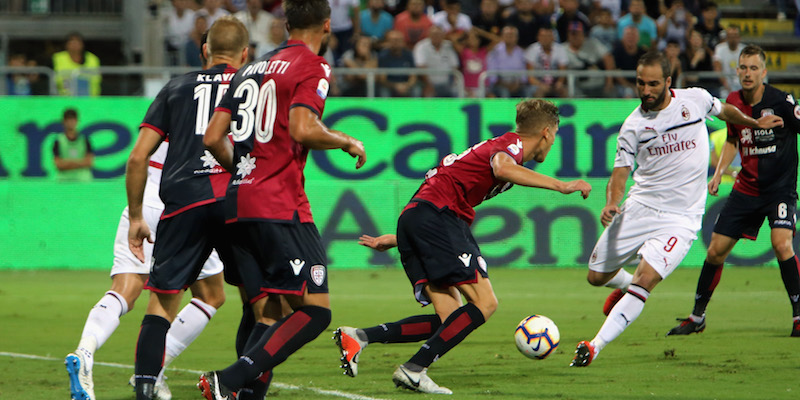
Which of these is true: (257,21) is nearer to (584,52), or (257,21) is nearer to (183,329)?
(584,52)

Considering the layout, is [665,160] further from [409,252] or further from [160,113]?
[160,113]

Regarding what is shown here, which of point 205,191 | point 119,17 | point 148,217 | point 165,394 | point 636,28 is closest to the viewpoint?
point 205,191

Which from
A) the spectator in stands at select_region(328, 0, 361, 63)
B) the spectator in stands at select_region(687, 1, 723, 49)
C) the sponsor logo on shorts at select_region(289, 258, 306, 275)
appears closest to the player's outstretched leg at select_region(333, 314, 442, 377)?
the sponsor logo on shorts at select_region(289, 258, 306, 275)

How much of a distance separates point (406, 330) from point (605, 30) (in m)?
11.8

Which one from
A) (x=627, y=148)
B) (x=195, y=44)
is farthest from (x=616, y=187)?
(x=195, y=44)

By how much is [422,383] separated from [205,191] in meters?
1.85

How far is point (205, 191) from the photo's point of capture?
5.57 m

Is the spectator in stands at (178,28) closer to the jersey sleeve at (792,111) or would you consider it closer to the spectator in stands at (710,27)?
the spectator in stands at (710,27)

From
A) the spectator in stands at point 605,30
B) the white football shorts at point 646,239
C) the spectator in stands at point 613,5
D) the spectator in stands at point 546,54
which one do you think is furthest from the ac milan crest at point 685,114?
the spectator in stands at point 613,5

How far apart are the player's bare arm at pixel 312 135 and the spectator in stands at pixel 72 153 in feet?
35.7

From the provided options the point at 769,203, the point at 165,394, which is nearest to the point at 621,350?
the point at 769,203

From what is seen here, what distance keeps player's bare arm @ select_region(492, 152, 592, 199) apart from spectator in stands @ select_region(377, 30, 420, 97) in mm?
9368

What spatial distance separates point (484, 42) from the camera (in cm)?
1756

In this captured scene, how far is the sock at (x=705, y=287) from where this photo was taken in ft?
29.9
